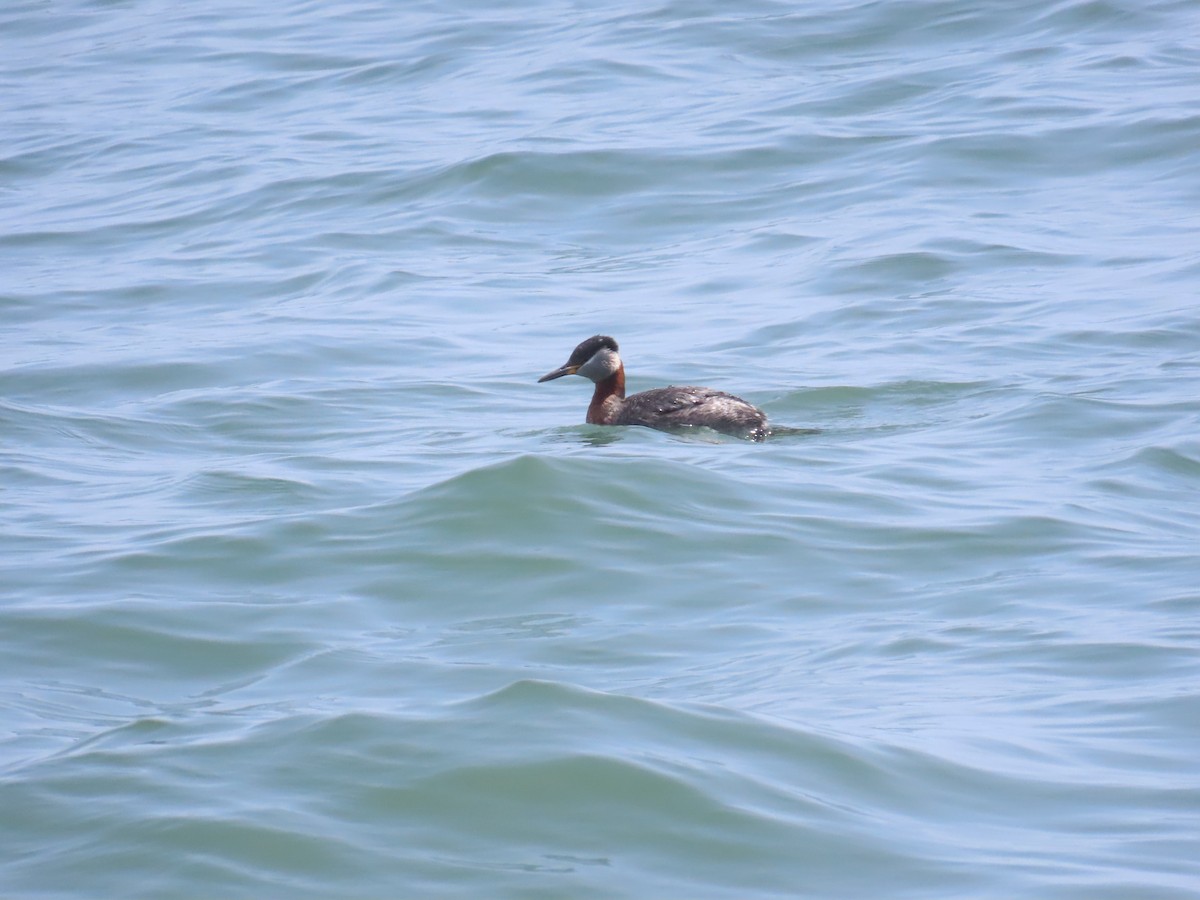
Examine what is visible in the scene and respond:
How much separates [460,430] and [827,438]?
234 cm

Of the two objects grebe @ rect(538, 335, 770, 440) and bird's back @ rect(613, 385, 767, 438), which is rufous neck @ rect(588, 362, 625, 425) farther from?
bird's back @ rect(613, 385, 767, 438)

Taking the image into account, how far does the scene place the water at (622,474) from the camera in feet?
17.7

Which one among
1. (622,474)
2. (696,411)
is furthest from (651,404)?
(622,474)

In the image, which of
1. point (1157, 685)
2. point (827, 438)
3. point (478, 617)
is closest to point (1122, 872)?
point (1157, 685)

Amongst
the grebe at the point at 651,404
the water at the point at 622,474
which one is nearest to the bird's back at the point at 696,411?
the grebe at the point at 651,404

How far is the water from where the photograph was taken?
17.7 feet

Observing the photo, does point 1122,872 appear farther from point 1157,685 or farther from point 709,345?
point 709,345

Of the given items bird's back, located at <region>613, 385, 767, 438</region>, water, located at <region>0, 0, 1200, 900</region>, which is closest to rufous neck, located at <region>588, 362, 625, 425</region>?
bird's back, located at <region>613, 385, 767, 438</region>

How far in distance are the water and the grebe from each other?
0.52ft

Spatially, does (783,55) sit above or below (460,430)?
above

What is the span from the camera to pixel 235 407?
12.0m

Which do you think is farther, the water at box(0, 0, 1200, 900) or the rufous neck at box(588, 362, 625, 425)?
the rufous neck at box(588, 362, 625, 425)

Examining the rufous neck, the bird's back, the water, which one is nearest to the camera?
the water

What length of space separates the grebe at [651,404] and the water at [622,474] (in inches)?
6.3
